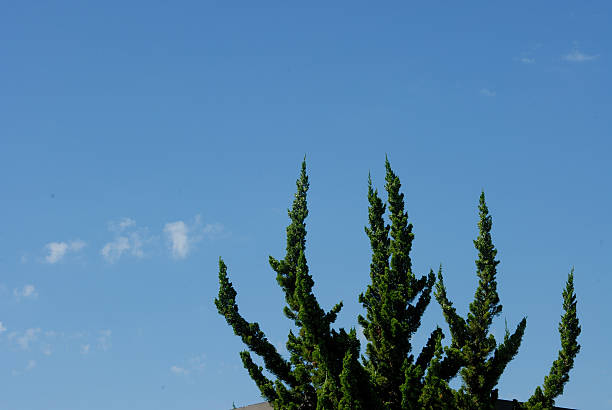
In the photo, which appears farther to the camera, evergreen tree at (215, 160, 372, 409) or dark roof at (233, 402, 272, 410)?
dark roof at (233, 402, 272, 410)

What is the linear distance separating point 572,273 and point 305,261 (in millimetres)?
14192

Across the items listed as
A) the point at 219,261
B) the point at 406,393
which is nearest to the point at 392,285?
the point at 406,393

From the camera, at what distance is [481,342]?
121 ft

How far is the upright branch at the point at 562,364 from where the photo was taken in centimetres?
3669

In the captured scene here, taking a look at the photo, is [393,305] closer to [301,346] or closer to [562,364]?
[301,346]

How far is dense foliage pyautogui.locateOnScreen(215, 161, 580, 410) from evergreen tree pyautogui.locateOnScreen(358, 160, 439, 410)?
1.9 inches

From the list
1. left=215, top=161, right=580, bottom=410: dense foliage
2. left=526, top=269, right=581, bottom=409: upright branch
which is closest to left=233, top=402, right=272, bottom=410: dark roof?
left=215, top=161, right=580, bottom=410: dense foliage

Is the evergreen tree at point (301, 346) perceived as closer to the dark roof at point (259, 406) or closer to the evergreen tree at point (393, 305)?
the evergreen tree at point (393, 305)

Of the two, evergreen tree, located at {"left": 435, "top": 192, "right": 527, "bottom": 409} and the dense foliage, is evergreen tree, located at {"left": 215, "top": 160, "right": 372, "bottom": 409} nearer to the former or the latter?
the dense foliage

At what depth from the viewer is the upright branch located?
120ft

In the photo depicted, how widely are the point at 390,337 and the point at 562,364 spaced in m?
9.23

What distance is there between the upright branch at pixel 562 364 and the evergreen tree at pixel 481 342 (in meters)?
2.04

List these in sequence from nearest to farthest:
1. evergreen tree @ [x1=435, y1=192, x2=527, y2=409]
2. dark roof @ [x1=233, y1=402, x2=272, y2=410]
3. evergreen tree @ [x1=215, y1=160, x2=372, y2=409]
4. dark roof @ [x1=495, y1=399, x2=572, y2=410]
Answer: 1. evergreen tree @ [x1=215, y1=160, x2=372, y2=409]
2. evergreen tree @ [x1=435, y1=192, x2=527, y2=409]
3. dark roof @ [x1=495, y1=399, x2=572, y2=410]
4. dark roof @ [x1=233, y1=402, x2=272, y2=410]

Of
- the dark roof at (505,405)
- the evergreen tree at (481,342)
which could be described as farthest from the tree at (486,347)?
the dark roof at (505,405)
